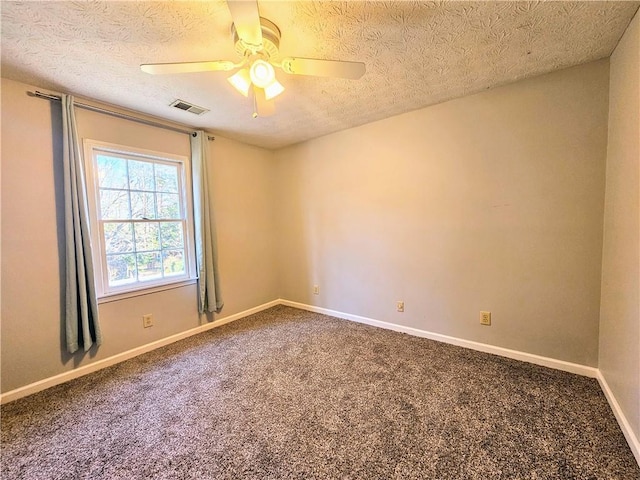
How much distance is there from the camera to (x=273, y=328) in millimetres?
3148

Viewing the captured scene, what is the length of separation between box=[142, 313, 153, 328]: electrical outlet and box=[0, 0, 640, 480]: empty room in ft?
0.04

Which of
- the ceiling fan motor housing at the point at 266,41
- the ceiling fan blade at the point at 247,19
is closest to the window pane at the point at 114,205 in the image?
the ceiling fan motor housing at the point at 266,41

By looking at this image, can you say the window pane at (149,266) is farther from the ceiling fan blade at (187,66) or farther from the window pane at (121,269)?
the ceiling fan blade at (187,66)

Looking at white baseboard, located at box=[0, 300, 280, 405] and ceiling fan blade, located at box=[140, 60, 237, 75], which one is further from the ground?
ceiling fan blade, located at box=[140, 60, 237, 75]

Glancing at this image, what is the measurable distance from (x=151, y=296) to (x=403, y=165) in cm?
289

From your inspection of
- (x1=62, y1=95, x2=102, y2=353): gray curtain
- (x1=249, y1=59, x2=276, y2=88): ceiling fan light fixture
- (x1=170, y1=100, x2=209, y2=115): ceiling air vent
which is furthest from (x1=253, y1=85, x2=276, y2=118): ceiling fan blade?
(x1=62, y1=95, x2=102, y2=353): gray curtain

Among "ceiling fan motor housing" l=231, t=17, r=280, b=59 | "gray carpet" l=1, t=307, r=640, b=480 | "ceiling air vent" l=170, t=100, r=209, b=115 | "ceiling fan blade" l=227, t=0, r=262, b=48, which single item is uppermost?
"ceiling air vent" l=170, t=100, r=209, b=115

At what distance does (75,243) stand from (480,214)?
3.38m

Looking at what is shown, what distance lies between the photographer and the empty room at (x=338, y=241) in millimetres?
1425

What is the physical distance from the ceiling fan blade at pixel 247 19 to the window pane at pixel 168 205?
205 centimetres

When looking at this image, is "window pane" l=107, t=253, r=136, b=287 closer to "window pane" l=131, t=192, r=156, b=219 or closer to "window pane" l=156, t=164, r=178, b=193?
"window pane" l=131, t=192, r=156, b=219

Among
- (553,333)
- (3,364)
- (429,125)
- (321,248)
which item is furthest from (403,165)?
(3,364)

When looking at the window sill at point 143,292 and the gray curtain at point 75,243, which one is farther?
the window sill at point 143,292

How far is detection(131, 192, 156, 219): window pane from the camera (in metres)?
2.64
